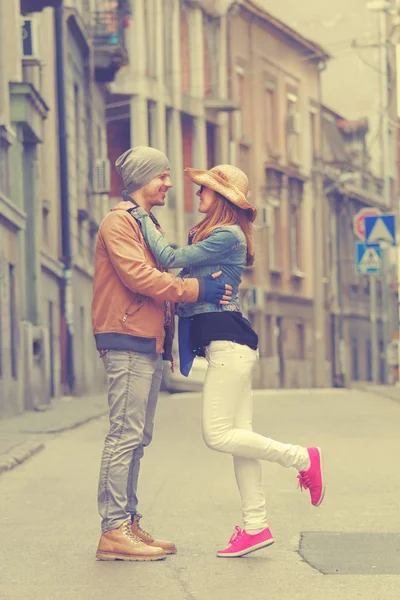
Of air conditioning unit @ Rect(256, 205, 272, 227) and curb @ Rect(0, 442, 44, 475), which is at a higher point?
air conditioning unit @ Rect(256, 205, 272, 227)

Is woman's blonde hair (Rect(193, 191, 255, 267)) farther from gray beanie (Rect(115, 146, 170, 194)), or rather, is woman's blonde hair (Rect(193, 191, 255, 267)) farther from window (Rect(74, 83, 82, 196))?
window (Rect(74, 83, 82, 196))

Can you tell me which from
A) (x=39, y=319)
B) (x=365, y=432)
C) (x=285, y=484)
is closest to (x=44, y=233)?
(x=39, y=319)

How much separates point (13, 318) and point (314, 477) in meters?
15.2

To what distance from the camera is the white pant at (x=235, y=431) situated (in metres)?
7.00

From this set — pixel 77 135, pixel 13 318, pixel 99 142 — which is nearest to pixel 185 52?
pixel 99 142

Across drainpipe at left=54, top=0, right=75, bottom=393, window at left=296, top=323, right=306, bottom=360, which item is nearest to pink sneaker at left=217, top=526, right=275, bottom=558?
drainpipe at left=54, top=0, right=75, bottom=393

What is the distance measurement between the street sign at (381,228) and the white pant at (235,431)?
19.9m

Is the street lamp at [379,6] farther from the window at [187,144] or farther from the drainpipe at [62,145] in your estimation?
the drainpipe at [62,145]

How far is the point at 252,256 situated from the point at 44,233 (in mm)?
21778

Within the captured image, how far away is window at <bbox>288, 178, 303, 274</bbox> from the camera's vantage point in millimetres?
52250

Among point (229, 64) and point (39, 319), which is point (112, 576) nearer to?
point (39, 319)

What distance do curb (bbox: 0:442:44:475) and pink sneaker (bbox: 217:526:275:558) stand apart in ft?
16.4

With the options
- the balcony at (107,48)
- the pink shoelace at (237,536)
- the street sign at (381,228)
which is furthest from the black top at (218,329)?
the balcony at (107,48)

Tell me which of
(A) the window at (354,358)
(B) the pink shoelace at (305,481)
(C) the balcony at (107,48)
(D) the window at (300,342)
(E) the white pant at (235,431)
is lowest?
(A) the window at (354,358)
